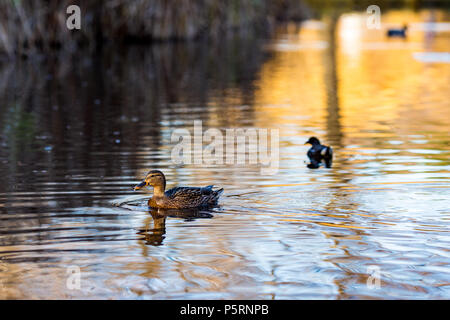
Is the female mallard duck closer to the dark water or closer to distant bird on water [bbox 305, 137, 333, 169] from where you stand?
the dark water

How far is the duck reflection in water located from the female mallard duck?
62 mm

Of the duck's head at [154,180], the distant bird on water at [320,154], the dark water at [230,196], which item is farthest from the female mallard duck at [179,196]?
the distant bird on water at [320,154]

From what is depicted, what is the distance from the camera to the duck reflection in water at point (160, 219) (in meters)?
8.23

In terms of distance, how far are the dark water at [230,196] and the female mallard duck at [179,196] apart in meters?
0.15

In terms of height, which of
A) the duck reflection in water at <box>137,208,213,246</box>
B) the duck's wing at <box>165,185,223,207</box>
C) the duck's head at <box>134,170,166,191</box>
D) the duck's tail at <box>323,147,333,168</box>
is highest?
the duck's tail at <box>323,147,333,168</box>

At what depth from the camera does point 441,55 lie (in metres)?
32.6

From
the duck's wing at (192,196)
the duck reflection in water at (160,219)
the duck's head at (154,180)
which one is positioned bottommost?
the duck reflection in water at (160,219)

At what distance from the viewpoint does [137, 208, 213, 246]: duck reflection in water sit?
823 cm

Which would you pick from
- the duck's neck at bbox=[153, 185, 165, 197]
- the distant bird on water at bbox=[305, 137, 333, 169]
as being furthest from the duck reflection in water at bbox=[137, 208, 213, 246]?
the distant bird on water at bbox=[305, 137, 333, 169]

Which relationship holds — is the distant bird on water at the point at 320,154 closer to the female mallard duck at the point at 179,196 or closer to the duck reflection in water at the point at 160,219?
the female mallard duck at the point at 179,196

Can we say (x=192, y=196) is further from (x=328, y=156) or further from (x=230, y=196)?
(x=328, y=156)

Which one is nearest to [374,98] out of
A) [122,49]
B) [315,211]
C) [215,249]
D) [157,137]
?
[157,137]

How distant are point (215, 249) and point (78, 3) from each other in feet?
84.0

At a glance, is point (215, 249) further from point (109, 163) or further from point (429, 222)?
point (109, 163)
